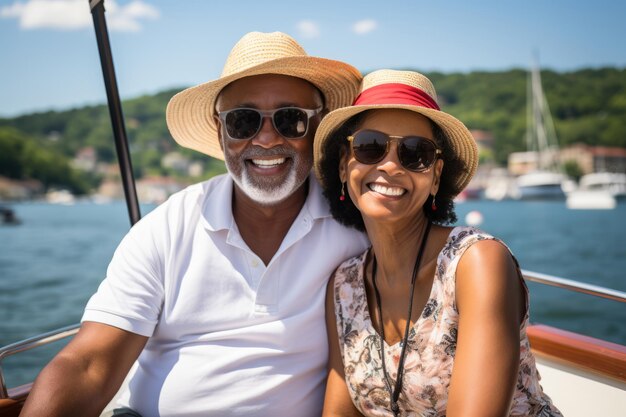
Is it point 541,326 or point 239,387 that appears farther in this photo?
point 541,326

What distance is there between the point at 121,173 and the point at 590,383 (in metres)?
2.18

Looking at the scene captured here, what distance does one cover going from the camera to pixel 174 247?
225cm

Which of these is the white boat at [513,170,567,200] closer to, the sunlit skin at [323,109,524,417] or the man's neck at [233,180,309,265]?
the man's neck at [233,180,309,265]

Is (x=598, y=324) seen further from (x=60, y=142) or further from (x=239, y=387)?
(x=60, y=142)

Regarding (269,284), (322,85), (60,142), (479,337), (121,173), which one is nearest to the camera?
(479,337)

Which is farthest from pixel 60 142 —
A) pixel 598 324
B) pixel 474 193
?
pixel 598 324

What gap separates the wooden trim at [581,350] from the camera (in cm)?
246

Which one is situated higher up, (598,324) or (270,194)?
(270,194)

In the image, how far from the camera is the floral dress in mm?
1846

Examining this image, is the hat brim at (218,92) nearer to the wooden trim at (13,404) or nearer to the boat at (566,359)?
the boat at (566,359)

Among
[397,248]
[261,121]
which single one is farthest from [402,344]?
[261,121]

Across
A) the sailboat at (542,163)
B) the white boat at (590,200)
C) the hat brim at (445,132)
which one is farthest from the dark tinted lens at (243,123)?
the white boat at (590,200)

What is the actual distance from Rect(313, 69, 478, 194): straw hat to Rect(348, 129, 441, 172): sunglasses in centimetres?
9

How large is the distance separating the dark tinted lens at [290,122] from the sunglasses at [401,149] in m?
0.41
